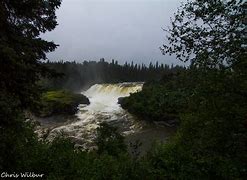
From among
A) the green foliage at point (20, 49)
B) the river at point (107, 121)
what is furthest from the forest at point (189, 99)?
the river at point (107, 121)

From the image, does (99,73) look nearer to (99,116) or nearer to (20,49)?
(99,116)

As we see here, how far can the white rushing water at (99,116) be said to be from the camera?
40500 millimetres

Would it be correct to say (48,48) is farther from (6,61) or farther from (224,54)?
(224,54)

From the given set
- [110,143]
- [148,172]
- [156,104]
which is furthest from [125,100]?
[148,172]

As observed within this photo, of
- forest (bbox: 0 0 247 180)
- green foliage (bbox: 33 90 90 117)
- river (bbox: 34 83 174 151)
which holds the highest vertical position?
forest (bbox: 0 0 247 180)

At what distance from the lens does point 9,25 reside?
10141 millimetres

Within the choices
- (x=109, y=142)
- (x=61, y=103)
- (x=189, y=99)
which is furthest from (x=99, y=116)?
(x=189, y=99)

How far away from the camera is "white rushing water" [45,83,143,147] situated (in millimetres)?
40500

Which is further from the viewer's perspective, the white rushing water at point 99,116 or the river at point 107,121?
the white rushing water at point 99,116

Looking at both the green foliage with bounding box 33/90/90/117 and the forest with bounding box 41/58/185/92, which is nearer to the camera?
the green foliage with bounding box 33/90/90/117

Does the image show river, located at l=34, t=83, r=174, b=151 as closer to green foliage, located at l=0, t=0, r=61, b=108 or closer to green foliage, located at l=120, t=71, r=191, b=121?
green foliage, located at l=120, t=71, r=191, b=121

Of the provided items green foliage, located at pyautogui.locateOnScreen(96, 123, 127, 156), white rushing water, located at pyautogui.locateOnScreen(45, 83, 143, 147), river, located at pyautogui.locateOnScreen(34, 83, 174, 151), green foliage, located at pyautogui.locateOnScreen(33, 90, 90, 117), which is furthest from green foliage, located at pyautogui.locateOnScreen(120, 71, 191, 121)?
green foliage, located at pyautogui.locateOnScreen(96, 123, 127, 156)

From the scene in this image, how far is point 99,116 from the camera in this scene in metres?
51.3

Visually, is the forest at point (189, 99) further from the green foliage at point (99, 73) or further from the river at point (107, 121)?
the green foliage at point (99, 73)
